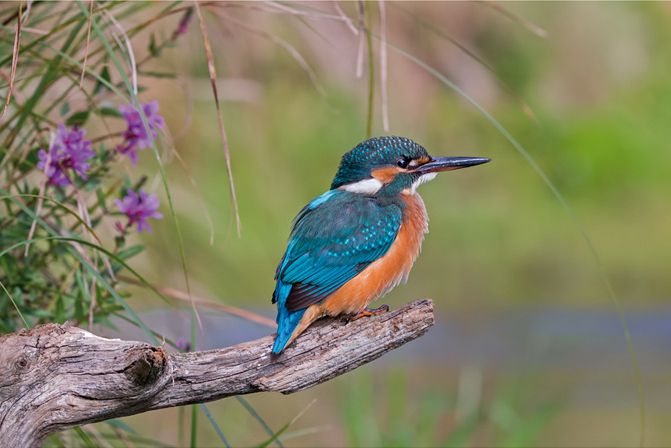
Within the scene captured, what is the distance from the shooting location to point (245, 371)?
2617 mm

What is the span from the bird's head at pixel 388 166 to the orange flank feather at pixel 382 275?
0.06 meters

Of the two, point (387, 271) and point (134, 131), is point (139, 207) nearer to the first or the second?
point (134, 131)

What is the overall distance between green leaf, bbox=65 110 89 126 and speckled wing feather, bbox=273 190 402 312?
2.10 feet

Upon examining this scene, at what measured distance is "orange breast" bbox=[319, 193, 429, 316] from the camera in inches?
120

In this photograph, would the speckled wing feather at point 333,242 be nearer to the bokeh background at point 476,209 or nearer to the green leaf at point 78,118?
the green leaf at point 78,118

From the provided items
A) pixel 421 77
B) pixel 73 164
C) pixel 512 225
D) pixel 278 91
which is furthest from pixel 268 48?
pixel 73 164

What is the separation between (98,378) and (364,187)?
1.12 metres

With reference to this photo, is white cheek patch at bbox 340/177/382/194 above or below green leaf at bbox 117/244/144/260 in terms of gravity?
above

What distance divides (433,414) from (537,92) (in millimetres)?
6704

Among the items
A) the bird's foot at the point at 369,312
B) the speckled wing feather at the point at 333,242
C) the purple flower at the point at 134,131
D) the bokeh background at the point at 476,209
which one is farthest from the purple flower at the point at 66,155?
the bokeh background at the point at 476,209

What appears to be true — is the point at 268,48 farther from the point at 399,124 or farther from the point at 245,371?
the point at 245,371

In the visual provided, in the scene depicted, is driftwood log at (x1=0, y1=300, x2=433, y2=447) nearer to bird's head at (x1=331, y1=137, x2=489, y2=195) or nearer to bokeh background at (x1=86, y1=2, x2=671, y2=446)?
bird's head at (x1=331, y1=137, x2=489, y2=195)

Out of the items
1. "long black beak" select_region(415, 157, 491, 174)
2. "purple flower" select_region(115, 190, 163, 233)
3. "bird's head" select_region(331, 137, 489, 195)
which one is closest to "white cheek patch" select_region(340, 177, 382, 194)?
"bird's head" select_region(331, 137, 489, 195)

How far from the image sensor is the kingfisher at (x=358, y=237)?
3002 mm
